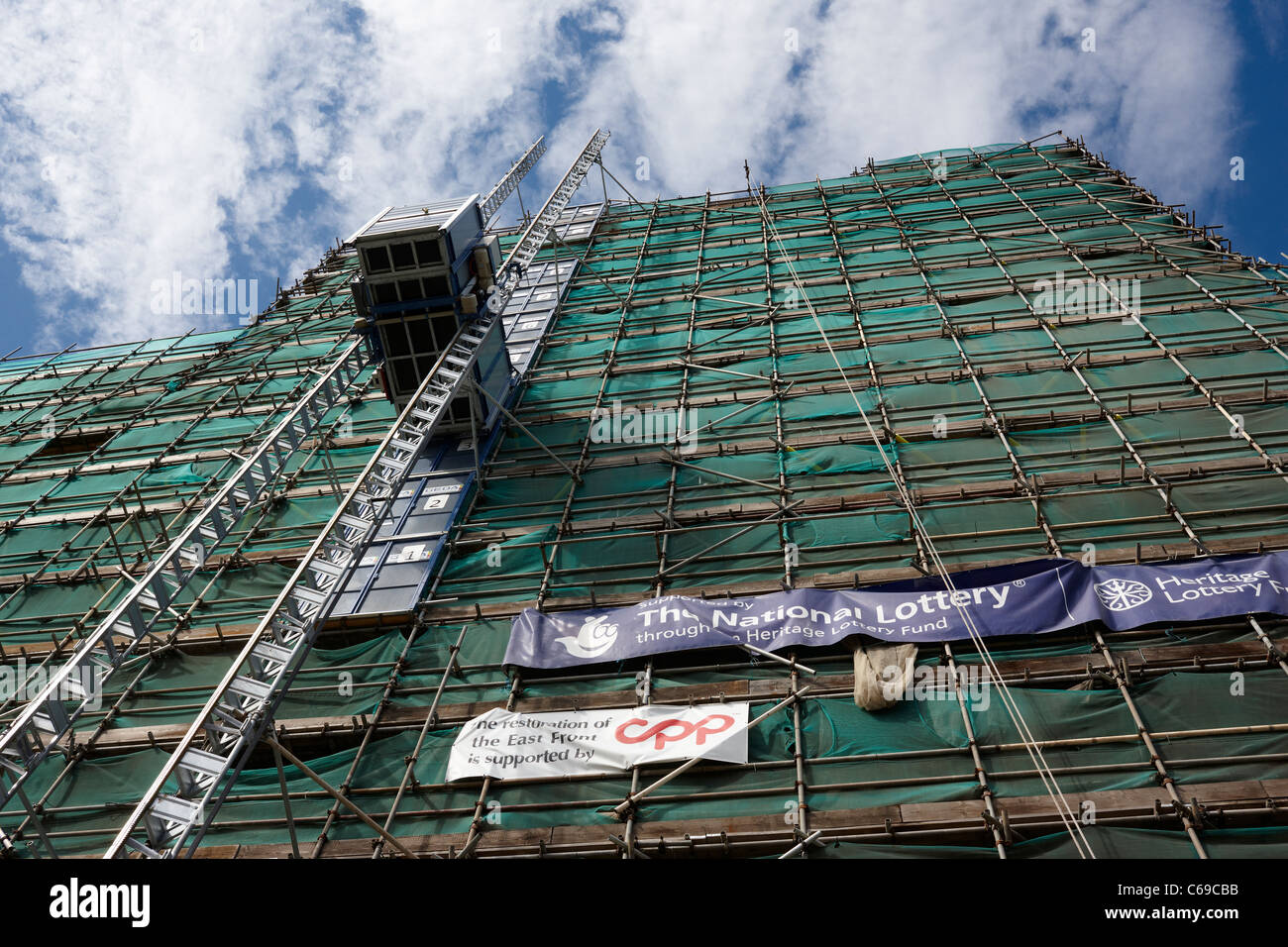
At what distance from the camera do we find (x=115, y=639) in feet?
53.5

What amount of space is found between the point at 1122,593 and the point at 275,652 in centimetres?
1069

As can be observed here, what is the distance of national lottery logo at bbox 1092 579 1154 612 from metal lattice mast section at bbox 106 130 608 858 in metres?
10.0

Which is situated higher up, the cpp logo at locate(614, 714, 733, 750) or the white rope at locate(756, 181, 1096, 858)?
the white rope at locate(756, 181, 1096, 858)

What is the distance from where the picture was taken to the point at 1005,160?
32250 millimetres

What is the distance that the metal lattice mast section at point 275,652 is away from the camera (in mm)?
9781

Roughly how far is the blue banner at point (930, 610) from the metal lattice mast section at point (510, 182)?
617 inches

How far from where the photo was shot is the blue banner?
12.7 metres

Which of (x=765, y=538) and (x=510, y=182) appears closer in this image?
(x=765, y=538)

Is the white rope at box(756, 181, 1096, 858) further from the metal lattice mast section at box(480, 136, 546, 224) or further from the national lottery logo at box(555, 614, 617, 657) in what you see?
the metal lattice mast section at box(480, 136, 546, 224)

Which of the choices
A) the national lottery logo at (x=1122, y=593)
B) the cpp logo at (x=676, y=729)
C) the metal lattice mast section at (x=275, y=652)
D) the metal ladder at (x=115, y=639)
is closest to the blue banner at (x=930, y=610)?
the national lottery logo at (x=1122, y=593)

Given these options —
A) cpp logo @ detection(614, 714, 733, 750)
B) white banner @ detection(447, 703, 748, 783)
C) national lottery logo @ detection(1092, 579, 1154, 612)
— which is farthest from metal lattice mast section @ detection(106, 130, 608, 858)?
national lottery logo @ detection(1092, 579, 1154, 612)
